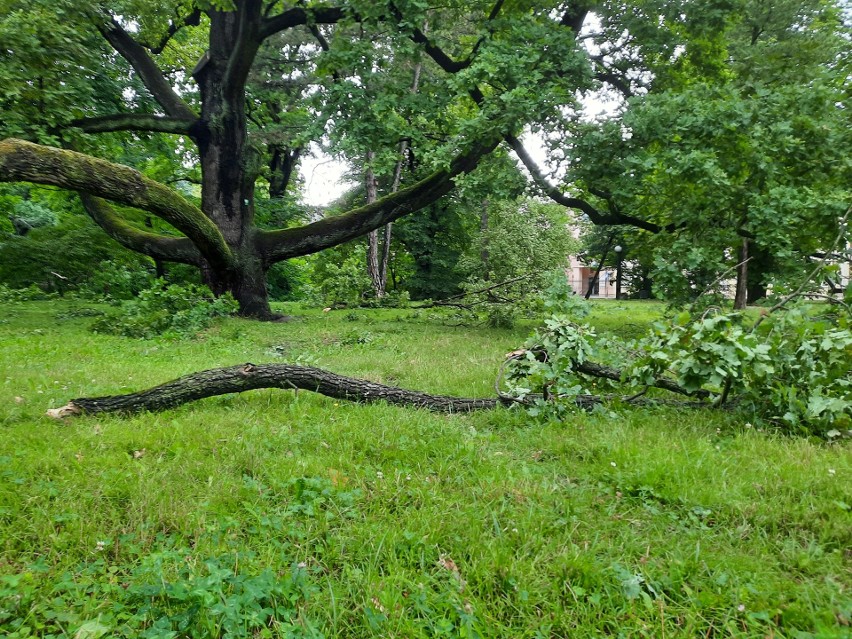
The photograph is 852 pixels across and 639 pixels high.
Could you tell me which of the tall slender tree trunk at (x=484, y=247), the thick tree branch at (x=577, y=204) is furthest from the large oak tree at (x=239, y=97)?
the tall slender tree trunk at (x=484, y=247)

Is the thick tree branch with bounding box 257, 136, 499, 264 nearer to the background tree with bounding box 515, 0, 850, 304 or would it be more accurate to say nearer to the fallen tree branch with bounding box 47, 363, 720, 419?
the background tree with bounding box 515, 0, 850, 304

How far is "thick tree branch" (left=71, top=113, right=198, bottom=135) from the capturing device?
36.1 ft

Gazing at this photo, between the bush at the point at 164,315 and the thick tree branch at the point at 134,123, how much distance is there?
3931 mm

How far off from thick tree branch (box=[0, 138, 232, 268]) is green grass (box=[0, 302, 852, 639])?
12.5 ft

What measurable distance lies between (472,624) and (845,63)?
14645 mm

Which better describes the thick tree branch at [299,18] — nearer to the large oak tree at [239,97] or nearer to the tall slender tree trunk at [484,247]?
the large oak tree at [239,97]

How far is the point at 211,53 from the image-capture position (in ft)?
40.4

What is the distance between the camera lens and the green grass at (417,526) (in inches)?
79.8

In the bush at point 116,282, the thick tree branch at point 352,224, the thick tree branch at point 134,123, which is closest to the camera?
the thick tree branch at point 134,123

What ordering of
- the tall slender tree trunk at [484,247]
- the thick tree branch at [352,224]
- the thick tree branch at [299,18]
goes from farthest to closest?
the tall slender tree trunk at [484,247], the thick tree branch at [352,224], the thick tree branch at [299,18]

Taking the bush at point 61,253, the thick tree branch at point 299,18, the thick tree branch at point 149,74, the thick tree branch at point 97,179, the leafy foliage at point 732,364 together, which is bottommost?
the leafy foliage at point 732,364

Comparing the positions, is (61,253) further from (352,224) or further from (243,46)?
(352,224)

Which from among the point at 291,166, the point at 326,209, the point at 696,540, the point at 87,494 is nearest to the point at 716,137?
the point at 696,540

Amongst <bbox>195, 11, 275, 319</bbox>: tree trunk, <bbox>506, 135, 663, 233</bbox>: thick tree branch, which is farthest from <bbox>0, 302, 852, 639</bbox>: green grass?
<bbox>195, 11, 275, 319</bbox>: tree trunk
